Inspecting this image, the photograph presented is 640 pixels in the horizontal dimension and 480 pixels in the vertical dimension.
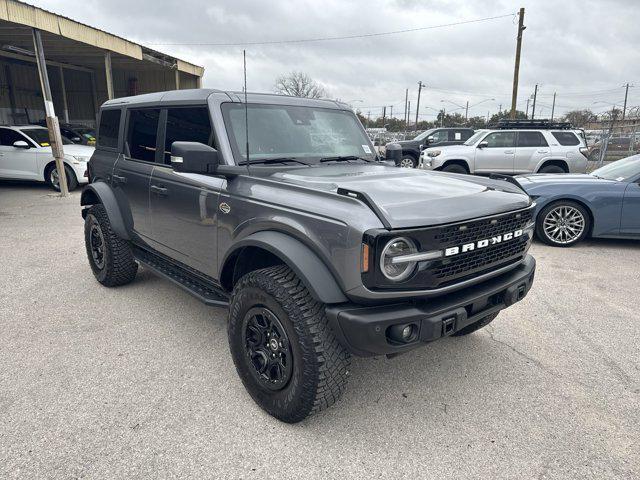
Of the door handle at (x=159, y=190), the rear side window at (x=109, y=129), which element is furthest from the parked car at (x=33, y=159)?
the door handle at (x=159, y=190)

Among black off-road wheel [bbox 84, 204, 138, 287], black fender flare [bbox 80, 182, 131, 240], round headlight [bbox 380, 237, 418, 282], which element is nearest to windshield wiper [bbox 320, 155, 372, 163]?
round headlight [bbox 380, 237, 418, 282]

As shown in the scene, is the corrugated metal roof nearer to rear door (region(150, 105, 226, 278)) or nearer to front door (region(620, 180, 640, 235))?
rear door (region(150, 105, 226, 278))

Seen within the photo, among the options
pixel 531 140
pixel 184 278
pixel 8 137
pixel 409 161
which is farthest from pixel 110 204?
pixel 409 161

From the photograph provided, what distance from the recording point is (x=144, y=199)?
388 centimetres

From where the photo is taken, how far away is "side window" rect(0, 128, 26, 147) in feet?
36.2

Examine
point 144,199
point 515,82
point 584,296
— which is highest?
point 515,82

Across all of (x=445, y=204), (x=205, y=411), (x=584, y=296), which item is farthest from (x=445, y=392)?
(x=584, y=296)

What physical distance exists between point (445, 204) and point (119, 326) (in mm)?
2906

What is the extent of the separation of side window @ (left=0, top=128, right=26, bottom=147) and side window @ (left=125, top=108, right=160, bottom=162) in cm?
897

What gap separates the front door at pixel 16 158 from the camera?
36.2ft

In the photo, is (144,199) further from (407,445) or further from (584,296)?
(584,296)

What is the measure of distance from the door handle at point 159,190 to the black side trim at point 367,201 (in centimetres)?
184

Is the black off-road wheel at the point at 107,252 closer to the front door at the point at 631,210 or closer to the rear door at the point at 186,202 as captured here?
the rear door at the point at 186,202

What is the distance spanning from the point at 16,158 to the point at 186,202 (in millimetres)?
10427
